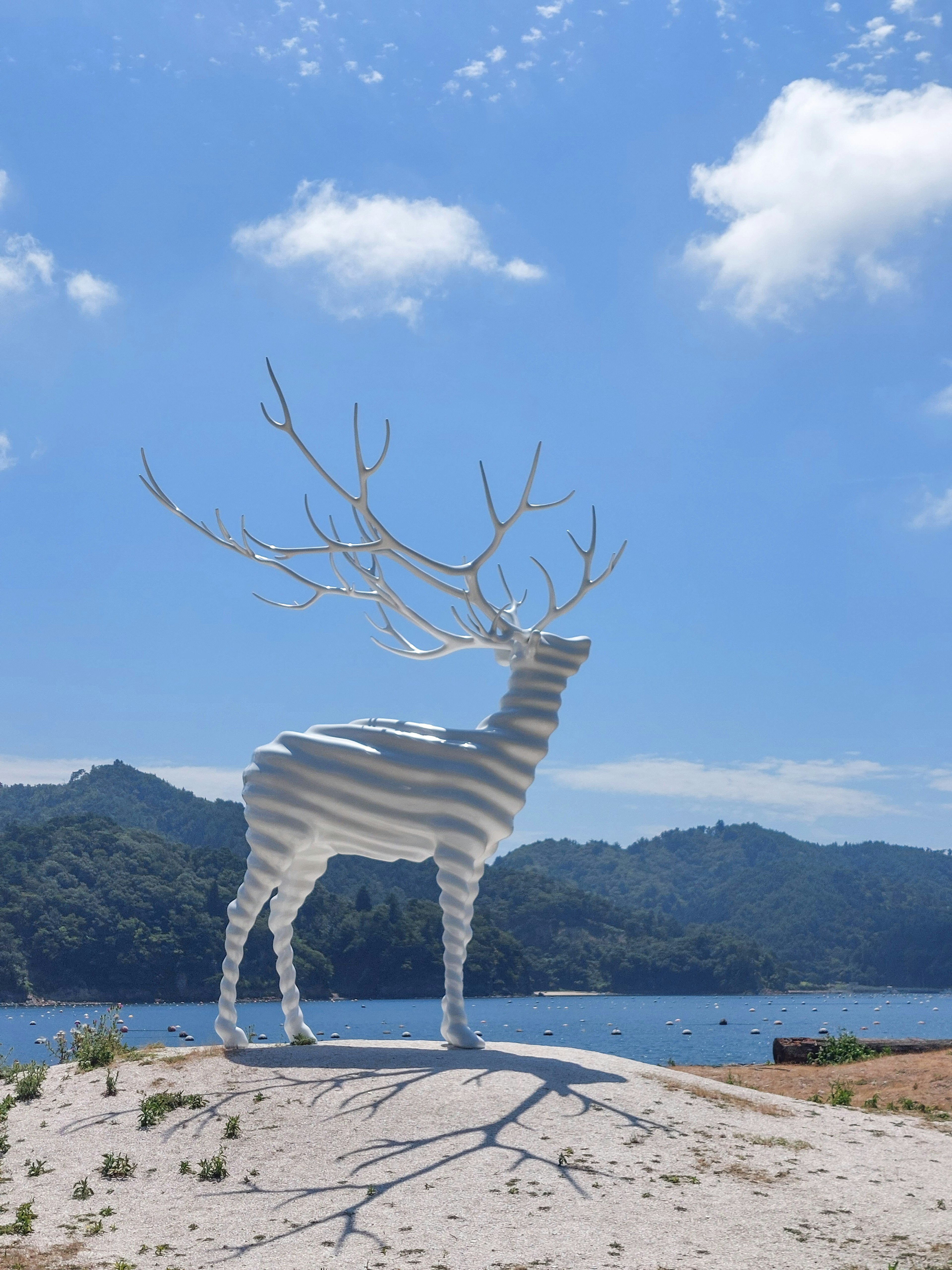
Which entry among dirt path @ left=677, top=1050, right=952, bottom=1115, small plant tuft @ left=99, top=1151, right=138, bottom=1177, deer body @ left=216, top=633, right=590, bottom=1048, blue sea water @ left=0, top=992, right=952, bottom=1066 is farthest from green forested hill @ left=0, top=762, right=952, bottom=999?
small plant tuft @ left=99, top=1151, right=138, bottom=1177

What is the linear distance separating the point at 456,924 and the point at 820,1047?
27.7ft

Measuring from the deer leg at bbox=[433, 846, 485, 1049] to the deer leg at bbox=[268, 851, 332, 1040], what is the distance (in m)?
1.71

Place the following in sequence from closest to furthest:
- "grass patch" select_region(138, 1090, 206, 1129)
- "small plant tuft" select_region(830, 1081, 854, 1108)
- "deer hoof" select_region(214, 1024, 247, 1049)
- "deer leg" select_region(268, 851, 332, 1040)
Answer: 1. "grass patch" select_region(138, 1090, 206, 1129)
2. "deer hoof" select_region(214, 1024, 247, 1049)
3. "small plant tuft" select_region(830, 1081, 854, 1108)
4. "deer leg" select_region(268, 851, 332, 1040)

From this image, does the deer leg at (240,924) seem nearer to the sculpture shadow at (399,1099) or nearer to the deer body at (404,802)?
the deer body at (404,802)

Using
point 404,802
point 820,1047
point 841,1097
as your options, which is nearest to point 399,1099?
point 404,802

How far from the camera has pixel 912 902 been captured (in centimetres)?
11812

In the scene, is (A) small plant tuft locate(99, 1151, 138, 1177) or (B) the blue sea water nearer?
(A) small plant tuft locate(99, 1151, 138, 1177)

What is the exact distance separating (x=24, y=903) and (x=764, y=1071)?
5439cm

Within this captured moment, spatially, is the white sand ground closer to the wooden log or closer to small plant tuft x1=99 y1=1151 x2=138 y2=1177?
small plant tuft x1=99 y1=1151 x2=138 y2=1177

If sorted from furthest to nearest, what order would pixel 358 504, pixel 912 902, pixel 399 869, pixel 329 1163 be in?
pixel 912 902 → pixel 399 869 → pixel 358 504 → pixel 329 1163

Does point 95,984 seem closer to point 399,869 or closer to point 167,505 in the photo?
point 399,869

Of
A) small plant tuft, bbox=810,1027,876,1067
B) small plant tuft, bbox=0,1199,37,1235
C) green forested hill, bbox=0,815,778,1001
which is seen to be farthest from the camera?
green forested hill, bbox=0,815,778,1001

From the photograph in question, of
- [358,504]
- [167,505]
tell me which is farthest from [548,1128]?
[167,505]

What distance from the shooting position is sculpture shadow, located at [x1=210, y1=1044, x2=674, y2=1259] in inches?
324
